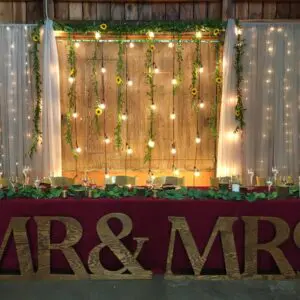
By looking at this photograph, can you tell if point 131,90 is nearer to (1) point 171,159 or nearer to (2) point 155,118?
(2) point 155,118

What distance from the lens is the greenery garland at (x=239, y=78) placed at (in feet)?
19.6

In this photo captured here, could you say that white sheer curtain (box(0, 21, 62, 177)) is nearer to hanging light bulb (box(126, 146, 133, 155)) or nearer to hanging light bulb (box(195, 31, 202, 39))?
hanging light bulb (box(126, 146, 133, 155))

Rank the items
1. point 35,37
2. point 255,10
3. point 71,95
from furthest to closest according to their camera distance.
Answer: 1. point 71,95
2. point 255,10
3. point 35,37

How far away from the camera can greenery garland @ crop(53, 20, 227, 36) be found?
5.99 metres

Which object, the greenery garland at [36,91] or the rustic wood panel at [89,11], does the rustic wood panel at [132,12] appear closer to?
the rustic wood panel at [89,11]

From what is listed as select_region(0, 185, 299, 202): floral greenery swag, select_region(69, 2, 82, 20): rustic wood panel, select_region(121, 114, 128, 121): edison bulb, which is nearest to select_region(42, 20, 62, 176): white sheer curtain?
select_region(69, 2, 82, 20): rustic wood panel

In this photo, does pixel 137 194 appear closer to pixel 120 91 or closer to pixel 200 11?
pixel 120 91

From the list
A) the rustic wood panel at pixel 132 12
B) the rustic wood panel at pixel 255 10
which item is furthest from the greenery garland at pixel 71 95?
the rustic wood panel at pixel 255 10

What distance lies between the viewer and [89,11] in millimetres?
6207

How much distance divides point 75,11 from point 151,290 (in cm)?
455

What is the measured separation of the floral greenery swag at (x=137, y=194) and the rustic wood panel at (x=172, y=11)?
349 cm

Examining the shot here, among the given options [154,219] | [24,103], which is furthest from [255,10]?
A: [154,219]

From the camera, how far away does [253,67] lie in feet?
20.0

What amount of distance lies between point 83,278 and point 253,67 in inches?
163
